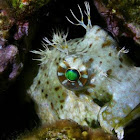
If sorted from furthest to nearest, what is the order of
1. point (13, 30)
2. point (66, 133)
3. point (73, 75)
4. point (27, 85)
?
point (27, 85) < point (13, 30) < point (73, 75) < point (66, 133)

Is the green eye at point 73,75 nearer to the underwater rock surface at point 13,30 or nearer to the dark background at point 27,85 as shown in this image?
the underwater rock surface at point 13,30

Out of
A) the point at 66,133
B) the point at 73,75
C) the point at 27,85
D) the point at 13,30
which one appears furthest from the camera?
the point at 27,85

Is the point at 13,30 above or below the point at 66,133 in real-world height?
above

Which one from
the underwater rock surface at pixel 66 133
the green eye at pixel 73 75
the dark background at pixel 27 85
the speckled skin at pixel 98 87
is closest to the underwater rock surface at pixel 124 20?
the speckled skin at pixel 98 87

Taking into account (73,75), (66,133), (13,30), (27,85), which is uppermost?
(13,30)

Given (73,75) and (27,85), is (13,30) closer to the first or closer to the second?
(73,75)

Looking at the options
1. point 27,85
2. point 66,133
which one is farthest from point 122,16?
point 27,85

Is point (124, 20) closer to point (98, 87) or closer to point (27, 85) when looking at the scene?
point (98, 87)

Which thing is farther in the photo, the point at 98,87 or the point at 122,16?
the point at 122,16

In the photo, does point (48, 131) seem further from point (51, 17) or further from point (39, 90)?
point (51, 17)
